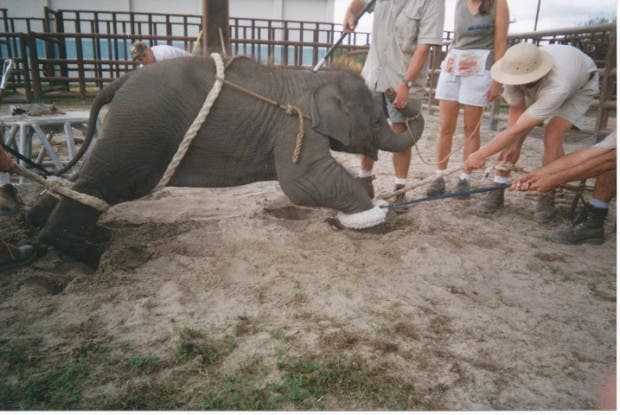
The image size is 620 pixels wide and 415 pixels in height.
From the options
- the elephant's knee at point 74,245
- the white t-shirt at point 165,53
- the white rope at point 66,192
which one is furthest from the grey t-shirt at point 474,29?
the elephant's knee at point 74,245

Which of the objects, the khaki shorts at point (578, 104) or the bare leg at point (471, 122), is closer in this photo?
the khaki shorts at point (578, 104)

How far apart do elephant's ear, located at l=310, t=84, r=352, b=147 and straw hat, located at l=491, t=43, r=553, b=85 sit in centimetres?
132

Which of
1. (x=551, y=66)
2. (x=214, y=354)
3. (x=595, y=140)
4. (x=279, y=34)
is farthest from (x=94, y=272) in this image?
(x=279, y=34)

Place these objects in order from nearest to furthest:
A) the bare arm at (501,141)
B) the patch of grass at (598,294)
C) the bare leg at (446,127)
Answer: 1. the patch of grass at (598,294)
2. the bare arm at (501,141)
3. the bare leg at (446,127)

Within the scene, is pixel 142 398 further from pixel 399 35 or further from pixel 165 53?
pixel 165 53

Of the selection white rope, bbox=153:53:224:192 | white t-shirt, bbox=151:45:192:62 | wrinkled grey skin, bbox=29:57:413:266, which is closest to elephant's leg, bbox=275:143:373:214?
wrinkled grey skin, bbox=29:57:413:266

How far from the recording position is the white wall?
58.8ft

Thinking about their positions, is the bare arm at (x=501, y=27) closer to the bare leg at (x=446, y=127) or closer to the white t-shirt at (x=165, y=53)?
the bare leg at (x=446, y=127)

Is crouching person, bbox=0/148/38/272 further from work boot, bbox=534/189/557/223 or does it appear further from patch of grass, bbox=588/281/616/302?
work boot, bbox=534/189/557/223

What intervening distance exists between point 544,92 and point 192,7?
20.2 meters

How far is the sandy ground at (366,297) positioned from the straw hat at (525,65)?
4.10ft

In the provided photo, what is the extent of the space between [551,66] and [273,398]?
10.6 feet

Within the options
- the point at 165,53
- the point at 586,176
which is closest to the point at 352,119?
the point at 586,176

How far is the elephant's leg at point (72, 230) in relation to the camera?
2943 mm
